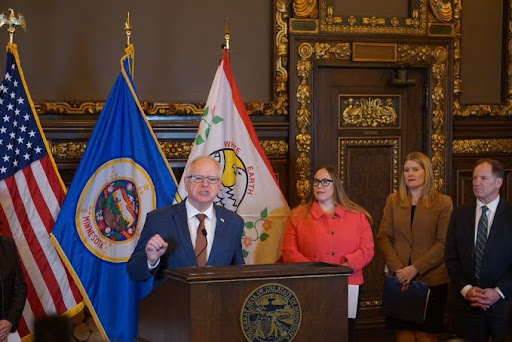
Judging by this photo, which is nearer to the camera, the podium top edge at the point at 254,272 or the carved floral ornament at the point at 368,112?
the podium top edge at the point at 254,272

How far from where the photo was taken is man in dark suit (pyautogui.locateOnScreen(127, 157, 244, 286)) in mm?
3629

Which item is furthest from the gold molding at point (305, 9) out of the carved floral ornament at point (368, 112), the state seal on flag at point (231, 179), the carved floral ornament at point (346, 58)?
the state seal on flag at point (231, 179)

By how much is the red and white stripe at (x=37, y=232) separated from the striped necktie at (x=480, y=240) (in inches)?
98.3

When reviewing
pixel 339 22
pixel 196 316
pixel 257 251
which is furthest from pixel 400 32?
pixel 196 316

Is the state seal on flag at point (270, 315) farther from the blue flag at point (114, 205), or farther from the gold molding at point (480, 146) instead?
the gold molding at point (480, 146)

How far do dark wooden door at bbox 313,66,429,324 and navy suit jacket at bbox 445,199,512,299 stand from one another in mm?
2011

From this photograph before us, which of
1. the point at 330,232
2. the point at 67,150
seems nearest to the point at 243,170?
the point at 330,232

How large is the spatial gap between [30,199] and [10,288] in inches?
40.0

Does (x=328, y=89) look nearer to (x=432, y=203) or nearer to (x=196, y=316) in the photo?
(x=432, y=203)

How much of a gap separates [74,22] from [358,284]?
2.88 metres

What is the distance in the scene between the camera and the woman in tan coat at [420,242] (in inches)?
207

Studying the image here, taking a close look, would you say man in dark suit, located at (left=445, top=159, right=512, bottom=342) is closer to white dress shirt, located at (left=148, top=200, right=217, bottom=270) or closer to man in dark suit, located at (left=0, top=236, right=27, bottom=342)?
white dress shirt, located at (left=148, top=200, right=217, bottom=270)

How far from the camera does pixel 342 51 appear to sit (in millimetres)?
6848

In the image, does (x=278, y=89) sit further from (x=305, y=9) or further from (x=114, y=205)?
(x=114, y=205)
